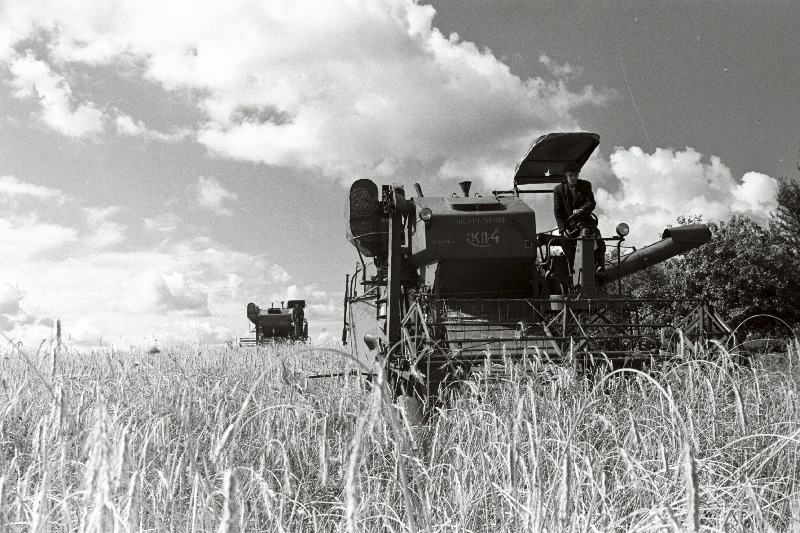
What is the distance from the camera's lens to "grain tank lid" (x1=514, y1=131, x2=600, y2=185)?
29.0 feet

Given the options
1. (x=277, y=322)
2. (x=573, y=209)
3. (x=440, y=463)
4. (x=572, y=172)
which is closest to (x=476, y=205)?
(x=573, y=209)

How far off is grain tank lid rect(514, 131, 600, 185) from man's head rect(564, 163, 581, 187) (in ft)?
0.16

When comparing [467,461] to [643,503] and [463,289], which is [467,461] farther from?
[463,289]

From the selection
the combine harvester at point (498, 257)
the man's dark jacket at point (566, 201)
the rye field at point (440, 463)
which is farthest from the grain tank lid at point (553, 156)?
the rye field at point (440, 463)

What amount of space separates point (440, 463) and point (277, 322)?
23.0m

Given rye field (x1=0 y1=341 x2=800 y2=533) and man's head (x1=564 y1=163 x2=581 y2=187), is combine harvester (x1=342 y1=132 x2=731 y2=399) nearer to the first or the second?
man's head (x1=564 y1=163 x2=581 y2=187)

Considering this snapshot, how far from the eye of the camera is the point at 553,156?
916 centimetres

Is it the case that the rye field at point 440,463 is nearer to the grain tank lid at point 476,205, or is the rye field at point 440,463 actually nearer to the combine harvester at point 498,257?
the combine harvester at point 498,257

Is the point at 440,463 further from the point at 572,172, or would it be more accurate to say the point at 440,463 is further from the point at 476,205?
the point at 572,172

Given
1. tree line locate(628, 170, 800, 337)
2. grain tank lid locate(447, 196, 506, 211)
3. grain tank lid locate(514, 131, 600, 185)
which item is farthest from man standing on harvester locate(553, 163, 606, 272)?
tree line locate(628, 170, 800, 337)

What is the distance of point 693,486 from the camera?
107 centimetres

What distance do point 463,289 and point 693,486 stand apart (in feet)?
24.1

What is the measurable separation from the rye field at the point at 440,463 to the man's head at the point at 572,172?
4064 millimetres

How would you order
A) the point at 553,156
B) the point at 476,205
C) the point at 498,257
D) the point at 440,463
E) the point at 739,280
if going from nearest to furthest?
the point at 440,463
the point at 498,257
the point at 476,205
the point at 553,156
the point at 739,280
